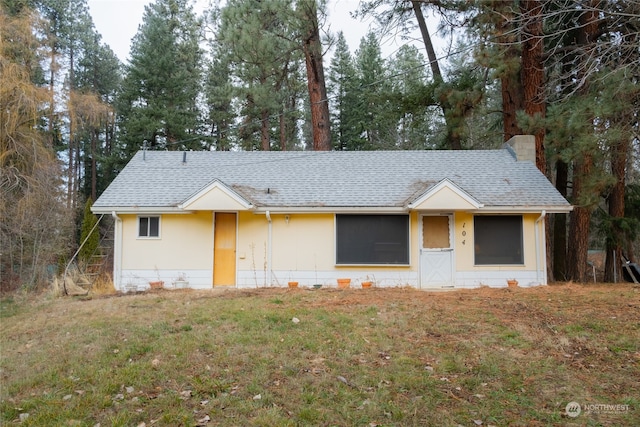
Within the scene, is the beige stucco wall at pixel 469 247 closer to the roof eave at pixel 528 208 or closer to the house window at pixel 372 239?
the roof eave at pixel 528 208

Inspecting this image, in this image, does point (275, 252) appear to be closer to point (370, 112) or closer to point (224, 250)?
point (224, 250)

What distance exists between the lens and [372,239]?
11258mm

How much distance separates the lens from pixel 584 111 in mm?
10656

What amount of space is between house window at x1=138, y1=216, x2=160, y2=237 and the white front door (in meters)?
6.92

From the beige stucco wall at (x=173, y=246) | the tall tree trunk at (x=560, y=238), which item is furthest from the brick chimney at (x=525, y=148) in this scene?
the beige stucco wall at (x=173, y=246)

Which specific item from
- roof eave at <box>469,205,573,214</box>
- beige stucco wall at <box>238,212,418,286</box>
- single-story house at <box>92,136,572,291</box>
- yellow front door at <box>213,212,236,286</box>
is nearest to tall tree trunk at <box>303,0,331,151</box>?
single-story house at <box>92,136,572,291</box>

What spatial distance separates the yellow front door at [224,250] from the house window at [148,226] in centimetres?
155

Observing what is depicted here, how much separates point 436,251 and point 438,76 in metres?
7.52

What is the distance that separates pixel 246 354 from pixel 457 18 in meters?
13.6

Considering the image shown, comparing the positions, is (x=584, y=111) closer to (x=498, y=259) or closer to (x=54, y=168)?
(x=498, y=259)

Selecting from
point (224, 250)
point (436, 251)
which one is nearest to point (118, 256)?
point (224, 250)

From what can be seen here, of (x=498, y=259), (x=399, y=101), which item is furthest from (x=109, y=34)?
(x=498, y=259)

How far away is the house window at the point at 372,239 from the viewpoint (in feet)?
36.7

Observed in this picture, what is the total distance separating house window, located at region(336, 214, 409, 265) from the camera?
11188mm
